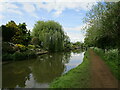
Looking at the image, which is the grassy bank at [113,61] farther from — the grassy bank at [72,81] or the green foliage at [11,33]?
the green foliage at [11,33]

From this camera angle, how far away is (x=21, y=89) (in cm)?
527

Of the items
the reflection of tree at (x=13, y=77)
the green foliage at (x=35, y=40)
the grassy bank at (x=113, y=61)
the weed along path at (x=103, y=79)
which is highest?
the green foliage at (x=35, y=40)

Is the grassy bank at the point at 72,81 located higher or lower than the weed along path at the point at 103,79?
higher

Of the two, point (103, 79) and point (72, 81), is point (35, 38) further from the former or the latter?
point (103, 79)

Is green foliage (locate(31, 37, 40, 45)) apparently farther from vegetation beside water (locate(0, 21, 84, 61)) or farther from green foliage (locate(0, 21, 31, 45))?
green foliage (locate(0, 21, 31, 45))

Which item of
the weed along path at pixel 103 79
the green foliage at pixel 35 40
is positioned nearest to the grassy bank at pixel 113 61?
the weed along path at pixel 103 79

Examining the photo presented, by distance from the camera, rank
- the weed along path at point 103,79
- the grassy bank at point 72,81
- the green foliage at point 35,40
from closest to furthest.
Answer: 1. the grassy bank at point 72,81
2. the weed along path at point 103,79
3. the green foliage at point 35,40

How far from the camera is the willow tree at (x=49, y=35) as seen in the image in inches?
937

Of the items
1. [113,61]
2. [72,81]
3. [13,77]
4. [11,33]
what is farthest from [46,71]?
[11,33]

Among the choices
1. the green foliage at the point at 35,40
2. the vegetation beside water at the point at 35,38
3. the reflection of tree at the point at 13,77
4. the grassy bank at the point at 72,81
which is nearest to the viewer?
the grassy bank at the point at 72,81

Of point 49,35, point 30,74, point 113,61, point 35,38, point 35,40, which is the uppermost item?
point 49,35

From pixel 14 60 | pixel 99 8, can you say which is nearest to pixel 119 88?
pixel 99 8

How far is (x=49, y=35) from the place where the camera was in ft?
78.4

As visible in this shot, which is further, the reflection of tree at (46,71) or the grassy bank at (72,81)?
the reflection of tree at (46,71)
